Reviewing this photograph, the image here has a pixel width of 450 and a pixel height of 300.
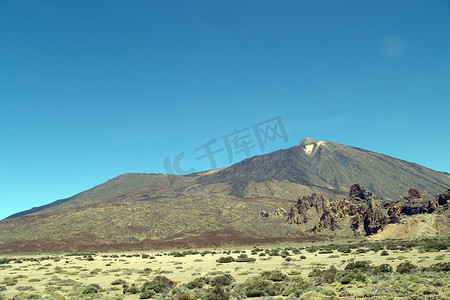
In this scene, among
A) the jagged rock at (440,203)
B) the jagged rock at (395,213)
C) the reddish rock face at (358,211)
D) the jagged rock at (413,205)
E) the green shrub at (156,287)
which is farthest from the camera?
the jagged rock at (413,205)

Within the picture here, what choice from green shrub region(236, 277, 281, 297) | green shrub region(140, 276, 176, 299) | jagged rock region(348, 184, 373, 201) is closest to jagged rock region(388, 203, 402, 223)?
jagged rock region(348, 184, 373, 201)

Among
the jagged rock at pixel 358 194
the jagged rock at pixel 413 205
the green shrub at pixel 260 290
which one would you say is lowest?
the jagged rock at pixel 413 205

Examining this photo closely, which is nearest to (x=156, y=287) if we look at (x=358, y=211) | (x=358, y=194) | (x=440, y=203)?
(x=440, y=203)

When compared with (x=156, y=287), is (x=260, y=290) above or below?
below

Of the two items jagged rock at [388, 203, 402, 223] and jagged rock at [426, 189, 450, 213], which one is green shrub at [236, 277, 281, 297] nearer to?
jagged rock at [388, 203, 402, 223]

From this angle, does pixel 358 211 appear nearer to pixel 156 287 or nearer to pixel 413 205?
pixel 413 205

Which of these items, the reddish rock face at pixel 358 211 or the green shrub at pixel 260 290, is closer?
the green shrub at pixel 260 290

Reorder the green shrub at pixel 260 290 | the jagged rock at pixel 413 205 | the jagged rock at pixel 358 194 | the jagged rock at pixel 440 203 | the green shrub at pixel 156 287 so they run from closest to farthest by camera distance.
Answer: the green shrub at pixel 260 290 < the green shrub at pixel 156 287 < the jagged rock at pixel 440 203 < the jagged rock at pixel 413 205 < the jagged rock at pixel 358 194

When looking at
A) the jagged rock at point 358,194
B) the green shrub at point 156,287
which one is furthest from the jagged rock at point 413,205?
the green shrub at point 156,287

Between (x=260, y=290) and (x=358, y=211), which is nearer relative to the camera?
(x=260, y=290)

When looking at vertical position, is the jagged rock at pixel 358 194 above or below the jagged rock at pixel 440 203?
above

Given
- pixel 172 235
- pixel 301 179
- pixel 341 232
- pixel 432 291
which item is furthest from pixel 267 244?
pixel 301 179

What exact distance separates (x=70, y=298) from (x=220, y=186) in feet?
530

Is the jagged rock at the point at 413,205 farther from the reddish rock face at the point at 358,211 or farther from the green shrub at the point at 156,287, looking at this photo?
the green shrub at the point at 156,287
